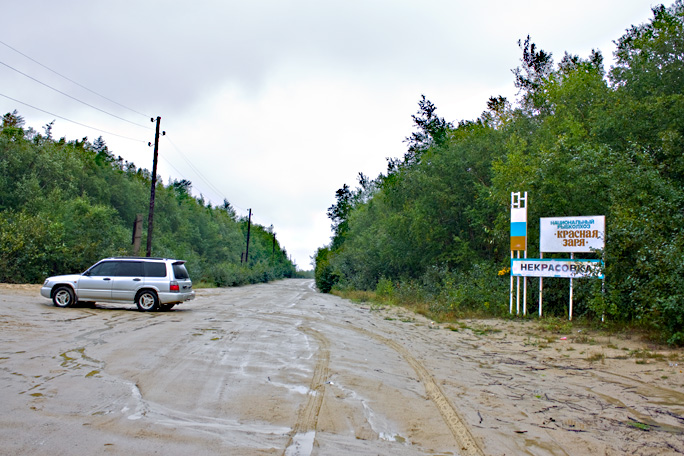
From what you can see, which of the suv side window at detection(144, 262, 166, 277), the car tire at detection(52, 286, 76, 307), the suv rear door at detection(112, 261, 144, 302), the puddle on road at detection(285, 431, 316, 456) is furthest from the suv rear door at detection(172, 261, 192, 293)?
the puddle on road at detection(285, 431, 316, 456)

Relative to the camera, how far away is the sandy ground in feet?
15.8

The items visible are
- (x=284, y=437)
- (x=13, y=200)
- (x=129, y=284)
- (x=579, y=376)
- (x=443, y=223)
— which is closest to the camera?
(x=284, y=437)

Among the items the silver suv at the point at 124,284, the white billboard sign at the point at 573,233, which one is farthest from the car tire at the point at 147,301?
the white billboard sign at the point at 573,233

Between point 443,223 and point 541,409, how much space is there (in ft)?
83.2

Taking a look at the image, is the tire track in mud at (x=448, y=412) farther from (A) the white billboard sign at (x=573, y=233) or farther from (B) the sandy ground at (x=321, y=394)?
(A) the white billboard sign at (x=573, y=233)

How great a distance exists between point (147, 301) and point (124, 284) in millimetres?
1012

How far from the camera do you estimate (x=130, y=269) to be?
18.3 m

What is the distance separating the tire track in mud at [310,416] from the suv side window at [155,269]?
430 inches

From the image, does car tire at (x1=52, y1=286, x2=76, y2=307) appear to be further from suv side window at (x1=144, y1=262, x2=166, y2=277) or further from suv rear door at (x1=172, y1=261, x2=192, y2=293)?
suv rear door at (x1=172, y1=261, x2=192, y2=293)

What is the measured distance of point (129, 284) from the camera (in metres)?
18.1

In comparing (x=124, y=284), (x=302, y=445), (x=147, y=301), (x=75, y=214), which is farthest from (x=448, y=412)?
(x=75, y=214)

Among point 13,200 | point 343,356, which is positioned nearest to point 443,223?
point 343,356

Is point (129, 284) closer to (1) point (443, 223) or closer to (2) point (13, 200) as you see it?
(1) point (443, 223)

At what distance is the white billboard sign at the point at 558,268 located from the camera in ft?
49.1
